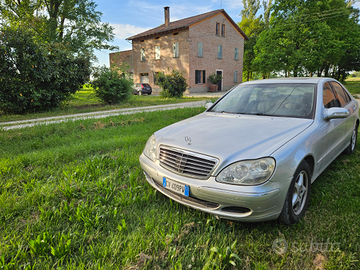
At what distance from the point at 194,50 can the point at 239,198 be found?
88.9 feet

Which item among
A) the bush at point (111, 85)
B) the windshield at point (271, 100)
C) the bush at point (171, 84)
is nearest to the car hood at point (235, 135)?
the windshield at point (271, 100)

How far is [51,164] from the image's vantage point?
407cm

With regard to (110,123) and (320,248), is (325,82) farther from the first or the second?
(110,123)

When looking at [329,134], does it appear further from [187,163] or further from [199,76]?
[199,76]

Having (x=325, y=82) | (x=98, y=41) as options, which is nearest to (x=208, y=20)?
(x=98, y=41)

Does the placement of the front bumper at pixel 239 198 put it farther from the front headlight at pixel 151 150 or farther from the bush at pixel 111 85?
the bush at pixel 111 85

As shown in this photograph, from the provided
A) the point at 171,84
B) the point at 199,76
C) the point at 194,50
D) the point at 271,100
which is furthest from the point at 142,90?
the point at 271,100

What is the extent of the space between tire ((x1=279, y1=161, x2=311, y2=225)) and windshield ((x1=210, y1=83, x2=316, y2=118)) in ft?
2.79

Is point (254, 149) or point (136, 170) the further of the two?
point (136, 170)

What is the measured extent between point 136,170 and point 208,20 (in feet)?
92.8

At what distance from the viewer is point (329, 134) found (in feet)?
10.2

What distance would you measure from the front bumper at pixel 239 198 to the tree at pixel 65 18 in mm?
22436

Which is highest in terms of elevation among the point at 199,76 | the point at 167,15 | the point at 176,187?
the point at 167,15

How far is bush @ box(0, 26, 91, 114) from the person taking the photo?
31.2 feet
